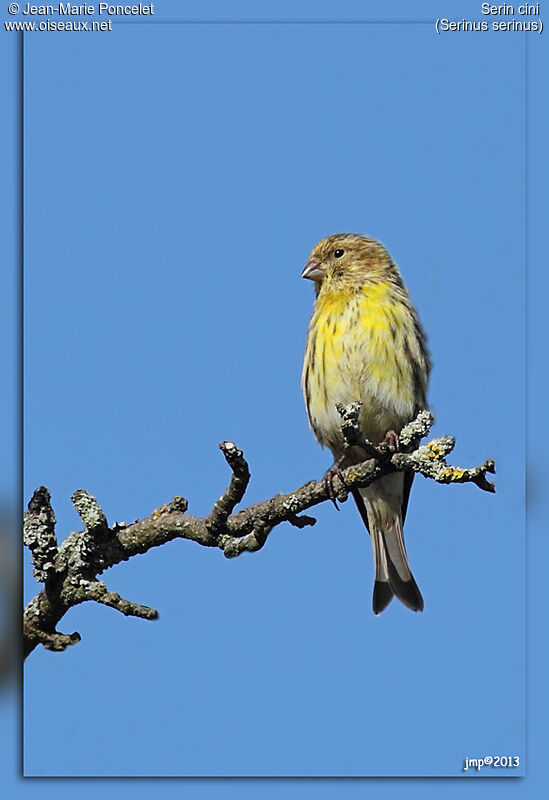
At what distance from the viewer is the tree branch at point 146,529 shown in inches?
140

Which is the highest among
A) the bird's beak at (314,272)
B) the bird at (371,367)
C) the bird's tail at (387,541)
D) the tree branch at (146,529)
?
the bird's beak at (314,272)

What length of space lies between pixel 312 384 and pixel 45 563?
2097 millimetres

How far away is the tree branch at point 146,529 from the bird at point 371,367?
42.5 inches

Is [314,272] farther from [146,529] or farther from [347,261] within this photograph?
[146,529]

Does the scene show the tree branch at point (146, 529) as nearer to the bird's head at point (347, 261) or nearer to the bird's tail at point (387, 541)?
the bird's tail at point (387, 541)

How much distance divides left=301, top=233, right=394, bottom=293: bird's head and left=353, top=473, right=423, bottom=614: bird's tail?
3.74 ft

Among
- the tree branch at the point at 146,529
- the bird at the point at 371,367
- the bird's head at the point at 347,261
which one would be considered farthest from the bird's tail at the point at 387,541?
the tree branch at the point at 146,529

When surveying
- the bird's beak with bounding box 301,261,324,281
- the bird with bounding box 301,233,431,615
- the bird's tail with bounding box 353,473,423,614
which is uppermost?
the bird's beak with bounding box 301,261,324,281

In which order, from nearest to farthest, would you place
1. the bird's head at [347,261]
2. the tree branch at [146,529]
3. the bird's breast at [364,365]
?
the tree branch at [146,529] < the bird's breast at [364,365] < the bird's head at [347,261]

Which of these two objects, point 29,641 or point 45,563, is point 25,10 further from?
point 29,641

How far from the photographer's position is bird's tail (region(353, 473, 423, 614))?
5.52 meters

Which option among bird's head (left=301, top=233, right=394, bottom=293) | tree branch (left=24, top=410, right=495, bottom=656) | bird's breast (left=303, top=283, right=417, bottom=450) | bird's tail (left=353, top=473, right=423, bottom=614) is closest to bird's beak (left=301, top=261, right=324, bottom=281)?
bird's head (left=301, top=233, right=394, bottom=293)

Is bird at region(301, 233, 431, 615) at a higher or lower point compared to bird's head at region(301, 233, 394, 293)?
lower

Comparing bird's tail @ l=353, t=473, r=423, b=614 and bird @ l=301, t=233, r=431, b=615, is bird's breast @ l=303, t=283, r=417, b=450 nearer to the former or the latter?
bird @ l=301, t=233, r=431, b=615
